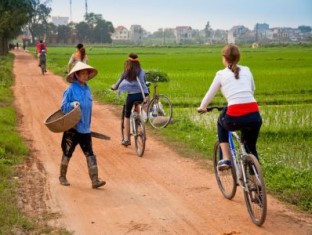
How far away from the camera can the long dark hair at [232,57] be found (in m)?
5.03

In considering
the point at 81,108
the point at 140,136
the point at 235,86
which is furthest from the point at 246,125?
the point at 140,136

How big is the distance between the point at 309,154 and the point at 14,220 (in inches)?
228

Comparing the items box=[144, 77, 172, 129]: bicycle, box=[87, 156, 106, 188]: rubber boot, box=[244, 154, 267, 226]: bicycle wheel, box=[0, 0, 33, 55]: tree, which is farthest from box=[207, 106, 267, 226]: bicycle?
box=[0, 0, 33, 55]: tree

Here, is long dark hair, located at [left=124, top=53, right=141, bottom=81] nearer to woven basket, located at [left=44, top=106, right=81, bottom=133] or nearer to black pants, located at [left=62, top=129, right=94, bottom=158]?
black pants, located at [left=62, top=129, right=94, bottom=158]

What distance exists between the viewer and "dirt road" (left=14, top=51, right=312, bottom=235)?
4.96 m

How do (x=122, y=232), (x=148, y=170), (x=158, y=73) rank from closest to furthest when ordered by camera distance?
(x=122, y=232) < (x=148, y=170) < (x=158, y=73)

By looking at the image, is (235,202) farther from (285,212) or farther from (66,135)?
(66,135)

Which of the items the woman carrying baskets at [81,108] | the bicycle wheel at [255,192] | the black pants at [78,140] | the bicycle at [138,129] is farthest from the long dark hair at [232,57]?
the bicycle at [138,129]

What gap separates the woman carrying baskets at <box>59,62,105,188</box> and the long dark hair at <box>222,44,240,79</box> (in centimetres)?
190

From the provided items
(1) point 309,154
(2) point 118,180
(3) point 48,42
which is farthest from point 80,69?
(3) point 48,42

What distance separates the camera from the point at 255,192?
4953mm

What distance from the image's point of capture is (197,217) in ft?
17.1

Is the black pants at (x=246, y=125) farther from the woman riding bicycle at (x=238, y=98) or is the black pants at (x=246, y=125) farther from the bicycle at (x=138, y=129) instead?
the bicycle at (x=138, y=129)

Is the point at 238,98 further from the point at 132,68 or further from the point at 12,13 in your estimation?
the point at 12,13
